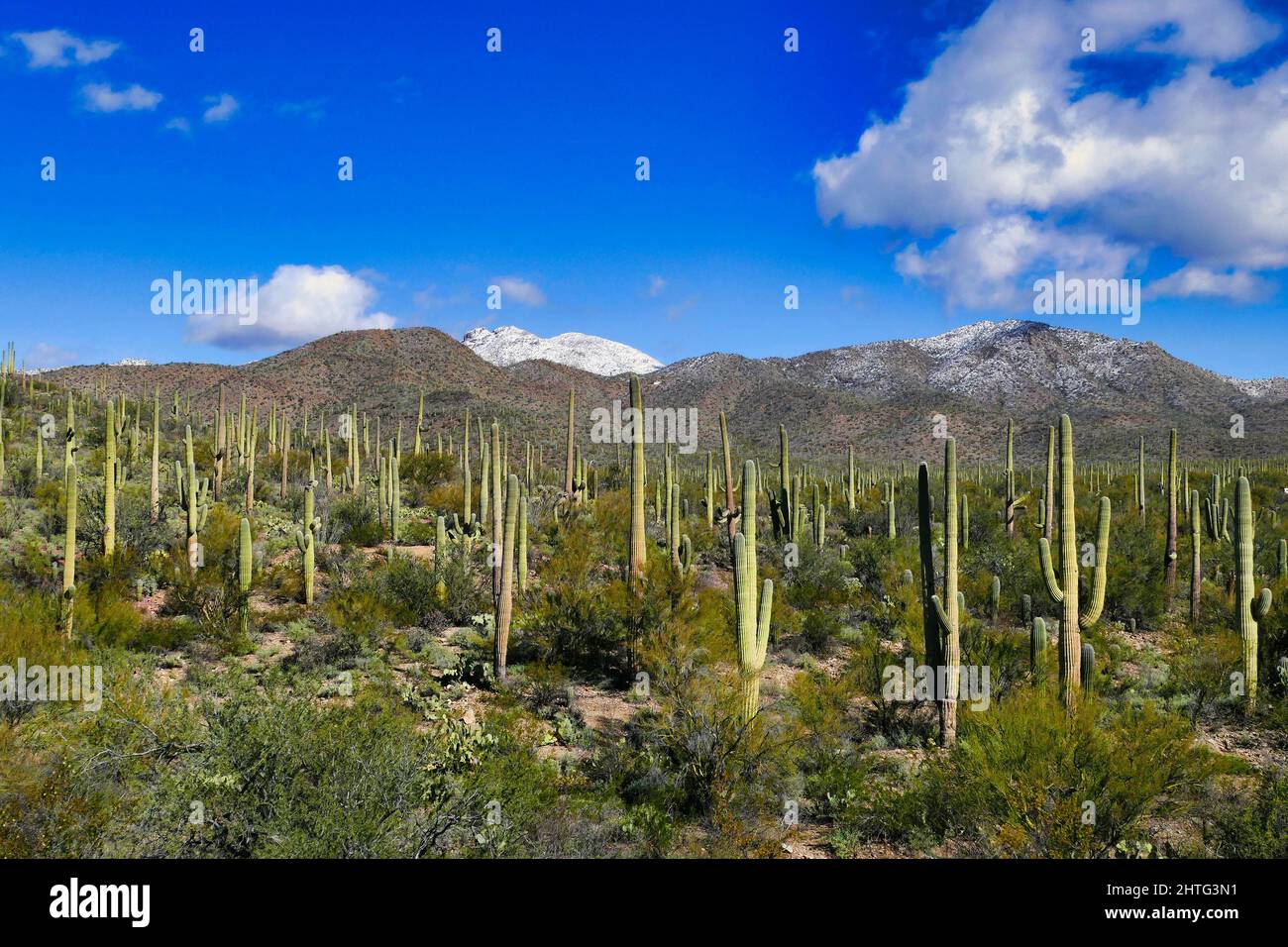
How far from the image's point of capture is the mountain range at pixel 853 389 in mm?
65250

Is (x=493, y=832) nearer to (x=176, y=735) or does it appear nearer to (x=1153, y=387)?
(x=176, y=735)

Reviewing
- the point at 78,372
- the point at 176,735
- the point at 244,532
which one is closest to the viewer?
Result: the point at 176,735

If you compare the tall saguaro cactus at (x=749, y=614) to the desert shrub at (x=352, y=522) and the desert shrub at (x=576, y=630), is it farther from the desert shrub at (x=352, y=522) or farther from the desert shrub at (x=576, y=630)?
the desert shrub at (x=352, y=522)

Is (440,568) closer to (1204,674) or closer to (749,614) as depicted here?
(749,614)

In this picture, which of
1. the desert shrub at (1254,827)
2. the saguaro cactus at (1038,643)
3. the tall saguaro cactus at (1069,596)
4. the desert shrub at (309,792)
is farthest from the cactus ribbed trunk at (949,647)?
the desert shrub at (309,792)

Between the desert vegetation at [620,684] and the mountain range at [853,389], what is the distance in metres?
35.6

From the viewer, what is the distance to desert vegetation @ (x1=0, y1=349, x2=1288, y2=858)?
531 centimetres

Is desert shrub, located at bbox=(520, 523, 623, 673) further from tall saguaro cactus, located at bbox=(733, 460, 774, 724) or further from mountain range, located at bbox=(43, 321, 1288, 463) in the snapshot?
mountain range, located at bbox=(43, 321, 1288, 463)

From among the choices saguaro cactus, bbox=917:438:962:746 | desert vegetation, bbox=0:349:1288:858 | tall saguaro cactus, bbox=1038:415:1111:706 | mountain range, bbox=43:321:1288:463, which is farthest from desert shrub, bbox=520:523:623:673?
mountain range, bbox=43:321:1288:463

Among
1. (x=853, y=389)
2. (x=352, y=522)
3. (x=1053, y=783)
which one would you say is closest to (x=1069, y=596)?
(x=1053, y=783)

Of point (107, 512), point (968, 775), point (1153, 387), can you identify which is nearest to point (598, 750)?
point (968, 775)
